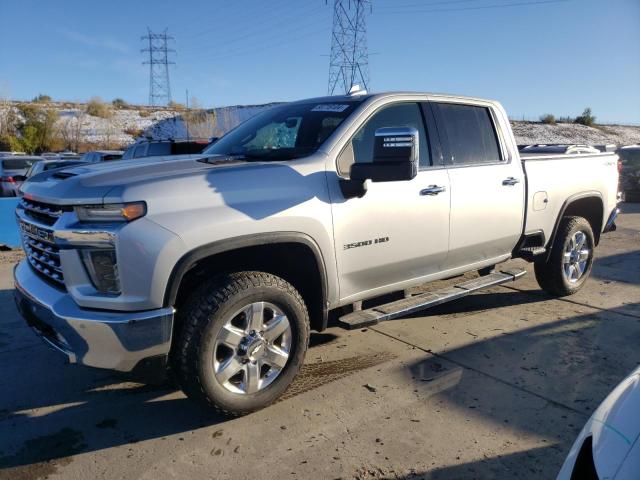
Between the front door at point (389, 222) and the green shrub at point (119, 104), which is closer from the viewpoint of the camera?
the front door at point (389, 222)

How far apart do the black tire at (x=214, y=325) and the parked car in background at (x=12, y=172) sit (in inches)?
482

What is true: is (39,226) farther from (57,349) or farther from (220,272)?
(220,272)

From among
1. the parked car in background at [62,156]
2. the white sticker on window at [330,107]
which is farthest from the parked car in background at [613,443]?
the parked car in background at [62,156]

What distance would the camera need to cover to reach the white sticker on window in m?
3.93

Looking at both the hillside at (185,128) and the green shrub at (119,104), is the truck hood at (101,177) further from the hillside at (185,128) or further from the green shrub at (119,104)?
the green shrub at (119,104)

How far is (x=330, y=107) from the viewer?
4.03m

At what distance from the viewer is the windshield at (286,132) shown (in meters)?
3.78

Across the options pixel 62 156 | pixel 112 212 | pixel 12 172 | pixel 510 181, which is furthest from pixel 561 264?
pixel 62 156

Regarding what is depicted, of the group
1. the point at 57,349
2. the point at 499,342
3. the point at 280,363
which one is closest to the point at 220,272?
the point at 280,363

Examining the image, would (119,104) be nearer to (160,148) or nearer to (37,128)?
(37,128)

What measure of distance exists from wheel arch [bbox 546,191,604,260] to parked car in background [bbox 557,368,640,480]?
3.56 meters

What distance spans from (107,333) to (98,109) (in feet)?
177

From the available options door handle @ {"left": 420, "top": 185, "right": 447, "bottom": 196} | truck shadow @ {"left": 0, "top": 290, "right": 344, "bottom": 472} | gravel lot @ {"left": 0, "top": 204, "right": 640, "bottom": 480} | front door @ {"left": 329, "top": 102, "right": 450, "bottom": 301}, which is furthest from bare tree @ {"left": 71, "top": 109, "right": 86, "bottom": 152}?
door handle @ {"left": 420, "top": 185, "right": 447, "bottom": 196}

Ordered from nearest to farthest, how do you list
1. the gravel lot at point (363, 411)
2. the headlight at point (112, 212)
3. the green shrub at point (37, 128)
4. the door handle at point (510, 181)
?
1. the headlight at point (112, 212)
2. the gravel lot at point (363, 411)
3. the door handle at point (510, 181)
4. the green shrub at point (37, 128)
